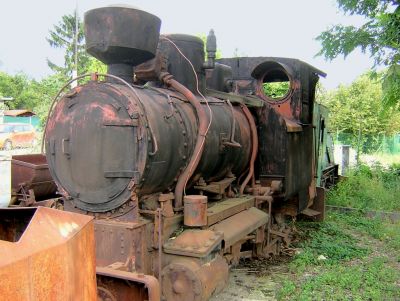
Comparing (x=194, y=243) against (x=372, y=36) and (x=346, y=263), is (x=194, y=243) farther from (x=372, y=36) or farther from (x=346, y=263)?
(x=372, y=36)

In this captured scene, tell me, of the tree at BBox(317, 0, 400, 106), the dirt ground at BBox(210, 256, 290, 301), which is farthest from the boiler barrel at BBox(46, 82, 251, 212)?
the tree at BBox(317, 0, 400, 106)

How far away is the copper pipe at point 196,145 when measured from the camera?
164 inches

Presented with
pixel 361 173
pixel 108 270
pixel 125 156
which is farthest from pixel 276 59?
pixel 361 173

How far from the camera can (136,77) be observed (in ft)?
15.5

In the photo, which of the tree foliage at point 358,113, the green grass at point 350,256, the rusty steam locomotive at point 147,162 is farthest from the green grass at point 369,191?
the tree foliage at point 358,113

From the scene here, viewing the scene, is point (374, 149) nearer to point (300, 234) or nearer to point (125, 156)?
point (300, 234)

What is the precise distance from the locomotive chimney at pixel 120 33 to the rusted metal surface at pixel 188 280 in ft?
6.09

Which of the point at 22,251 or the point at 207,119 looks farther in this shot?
the point at 207,119

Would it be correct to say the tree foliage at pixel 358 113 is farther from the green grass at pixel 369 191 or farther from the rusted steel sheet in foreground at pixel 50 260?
the rusted steel sheet in foreground at pixel 50 260

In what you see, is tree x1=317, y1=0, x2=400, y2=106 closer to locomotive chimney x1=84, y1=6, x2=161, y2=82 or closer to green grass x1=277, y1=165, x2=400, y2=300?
green grass x1=277, y1=165, x2=400, y2=300

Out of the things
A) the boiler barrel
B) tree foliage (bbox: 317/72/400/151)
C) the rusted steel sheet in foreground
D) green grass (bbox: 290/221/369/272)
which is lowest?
green grass (bbox: 290/221/369/272)

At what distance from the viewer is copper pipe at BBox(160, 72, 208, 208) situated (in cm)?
416

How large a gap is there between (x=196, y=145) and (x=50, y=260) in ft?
9.02

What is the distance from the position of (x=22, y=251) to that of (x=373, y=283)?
4.69m
